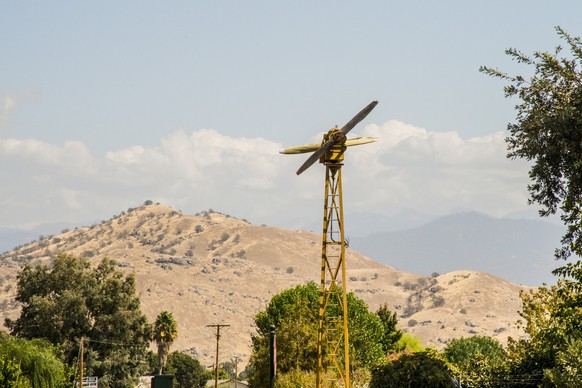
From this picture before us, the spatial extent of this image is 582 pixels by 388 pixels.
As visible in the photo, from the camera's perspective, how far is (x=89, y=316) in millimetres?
111250

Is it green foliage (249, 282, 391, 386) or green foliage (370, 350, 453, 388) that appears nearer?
green foliage (370, 350, 453, 388)

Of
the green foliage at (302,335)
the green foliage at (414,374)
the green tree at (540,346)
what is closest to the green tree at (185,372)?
the green foliage at (302,335)

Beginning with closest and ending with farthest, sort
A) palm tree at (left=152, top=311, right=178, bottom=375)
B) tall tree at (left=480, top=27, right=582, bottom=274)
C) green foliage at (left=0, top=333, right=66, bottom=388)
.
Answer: tall tree at (left=480, top=27, right=582, bottom=274), green foliage at (left=0, top=333, right=66, bottom=388), palm tree at (left=152, top=311, right=178, bottom=375)

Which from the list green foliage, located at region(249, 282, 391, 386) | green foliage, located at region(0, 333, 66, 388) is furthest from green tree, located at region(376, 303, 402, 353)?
green foliage, located at region(0, 333, 66, 388)

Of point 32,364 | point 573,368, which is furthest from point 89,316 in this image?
point 573,368

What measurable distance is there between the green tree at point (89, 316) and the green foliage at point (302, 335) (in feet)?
48.1

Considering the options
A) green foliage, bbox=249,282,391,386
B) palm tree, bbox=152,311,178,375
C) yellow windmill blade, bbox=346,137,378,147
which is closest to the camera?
yellow windmill blade, bbox=346,137,378,147

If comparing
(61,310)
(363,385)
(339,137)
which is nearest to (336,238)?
(339,137)

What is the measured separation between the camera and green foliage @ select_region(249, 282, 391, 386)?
87562mm

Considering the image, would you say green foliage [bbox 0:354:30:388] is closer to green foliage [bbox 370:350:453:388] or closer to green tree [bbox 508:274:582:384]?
green foliage [bbox 370:350:453:388]

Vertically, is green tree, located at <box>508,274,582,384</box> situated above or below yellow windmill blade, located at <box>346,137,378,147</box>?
below

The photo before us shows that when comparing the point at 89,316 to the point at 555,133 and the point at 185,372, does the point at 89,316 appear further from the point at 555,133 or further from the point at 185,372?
the point at 555,133

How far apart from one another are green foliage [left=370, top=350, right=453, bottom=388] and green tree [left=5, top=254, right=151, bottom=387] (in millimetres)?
56238

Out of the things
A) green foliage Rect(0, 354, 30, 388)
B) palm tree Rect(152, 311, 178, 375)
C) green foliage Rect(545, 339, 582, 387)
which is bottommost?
green foliage Rect(545, 339, 582, 387)
